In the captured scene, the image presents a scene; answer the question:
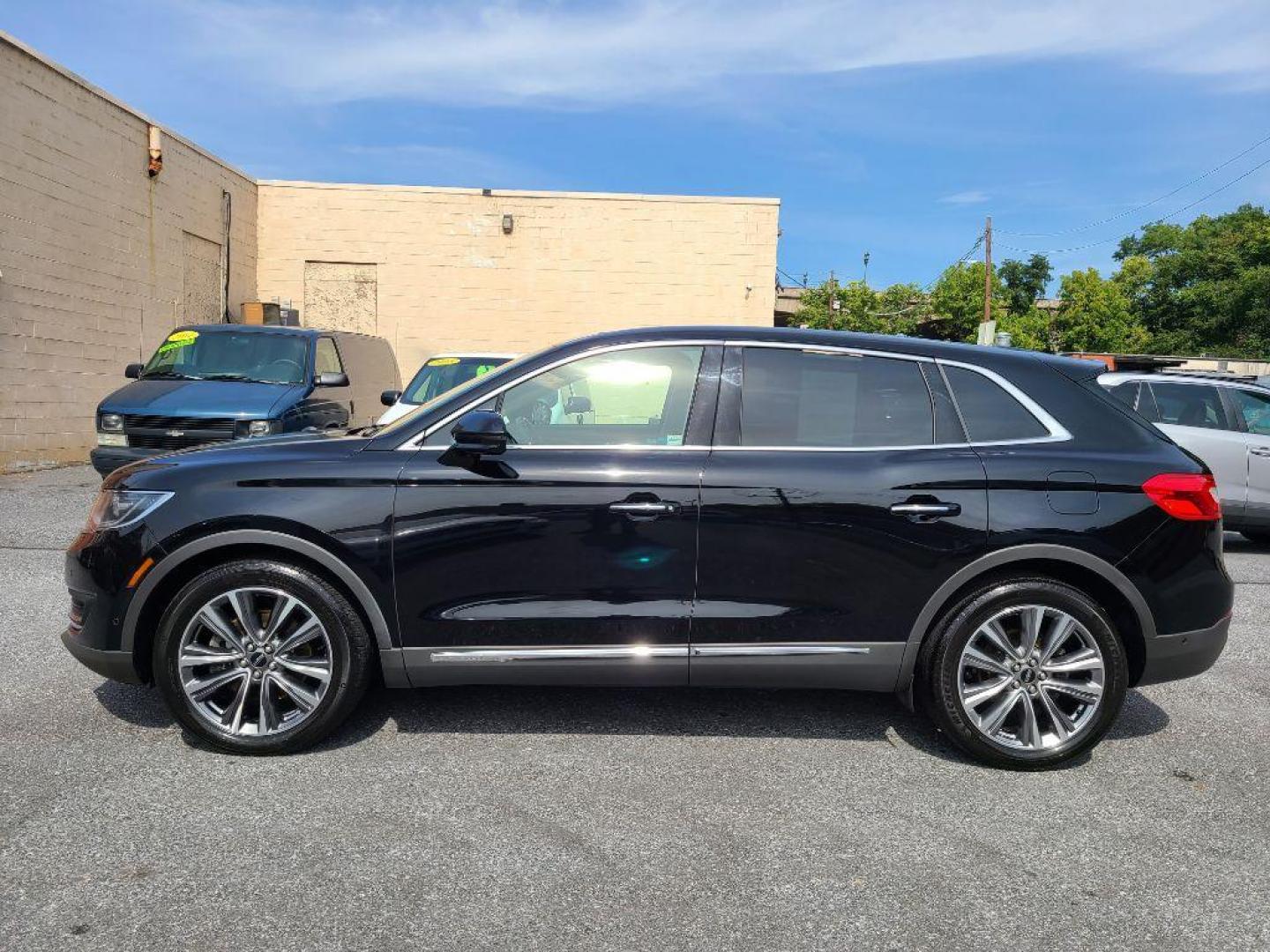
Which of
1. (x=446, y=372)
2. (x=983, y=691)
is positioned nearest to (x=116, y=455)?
(x=446, y=372)

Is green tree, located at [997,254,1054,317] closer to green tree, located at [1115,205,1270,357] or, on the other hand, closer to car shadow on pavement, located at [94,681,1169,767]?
green tree, located at [1115,205,1270,357]

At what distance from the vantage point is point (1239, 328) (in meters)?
55.8

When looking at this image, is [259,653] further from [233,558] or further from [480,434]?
[480,434]

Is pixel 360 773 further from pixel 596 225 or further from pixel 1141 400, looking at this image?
pixel 596 225

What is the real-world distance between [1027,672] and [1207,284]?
64740 millimetres

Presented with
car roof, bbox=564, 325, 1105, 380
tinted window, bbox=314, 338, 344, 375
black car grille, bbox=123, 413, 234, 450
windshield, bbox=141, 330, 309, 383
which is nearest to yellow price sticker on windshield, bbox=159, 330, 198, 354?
windshield, bbox=141, 330, 309, 383

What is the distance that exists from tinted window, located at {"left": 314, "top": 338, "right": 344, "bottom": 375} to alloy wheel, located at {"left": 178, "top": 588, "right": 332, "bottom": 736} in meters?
6.88

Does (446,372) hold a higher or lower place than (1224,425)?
higher

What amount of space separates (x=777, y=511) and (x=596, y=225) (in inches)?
A: 734

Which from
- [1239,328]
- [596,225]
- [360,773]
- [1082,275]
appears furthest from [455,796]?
[1082,275]

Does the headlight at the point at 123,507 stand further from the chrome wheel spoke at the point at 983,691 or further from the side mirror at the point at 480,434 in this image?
the chrome wheel spoke at the point at 983,691

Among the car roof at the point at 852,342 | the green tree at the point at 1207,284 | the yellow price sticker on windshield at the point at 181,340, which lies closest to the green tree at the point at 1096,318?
the green tree at the point at 1207,284

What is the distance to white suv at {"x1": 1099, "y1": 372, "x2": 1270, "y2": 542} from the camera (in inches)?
341

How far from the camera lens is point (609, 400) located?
3926mm
